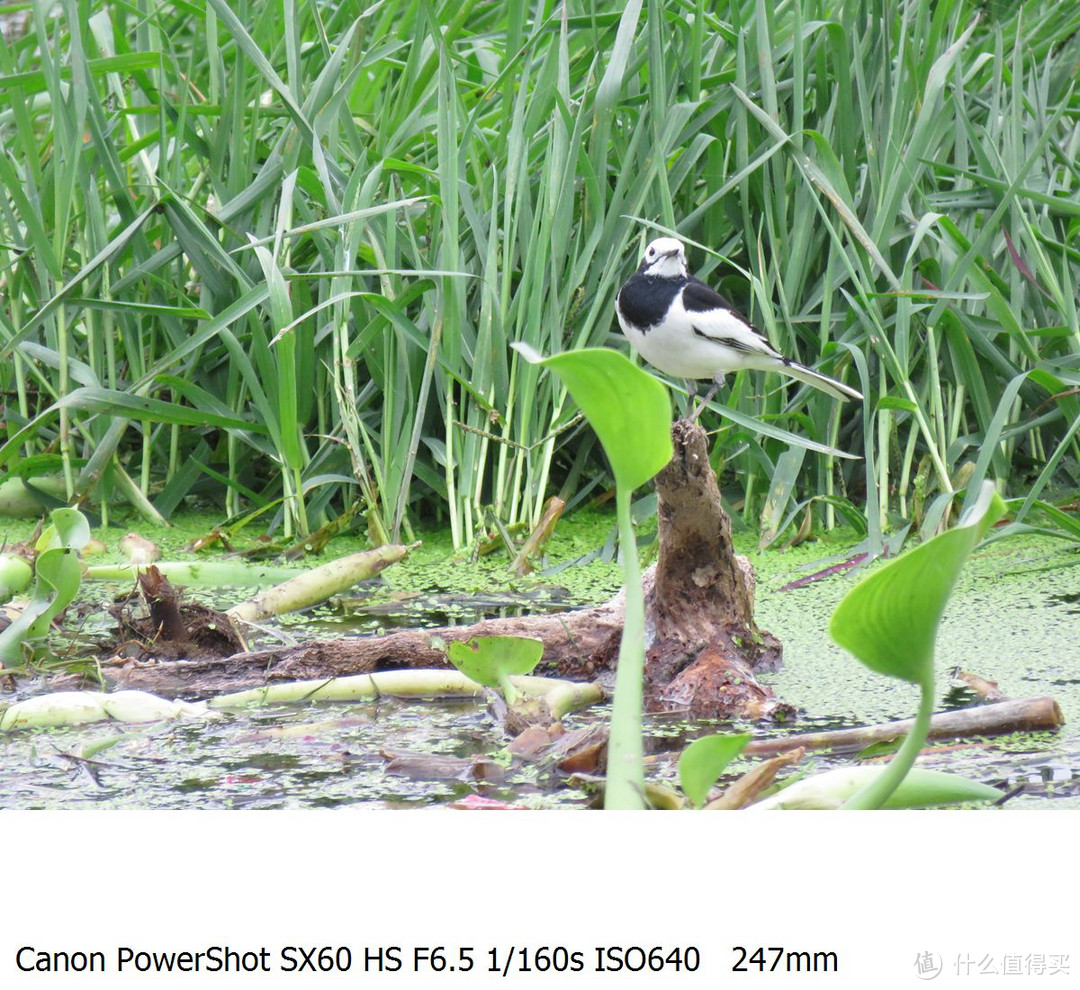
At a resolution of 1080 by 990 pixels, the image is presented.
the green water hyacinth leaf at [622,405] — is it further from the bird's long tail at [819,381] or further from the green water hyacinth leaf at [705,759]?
the bird's long tail at [819,381]

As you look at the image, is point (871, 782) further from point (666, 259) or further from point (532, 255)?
point (532, 255)

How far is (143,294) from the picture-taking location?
3.27 metres

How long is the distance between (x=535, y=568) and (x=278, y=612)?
574mm

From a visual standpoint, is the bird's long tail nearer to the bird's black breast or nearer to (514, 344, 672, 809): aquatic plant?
the bird's black breast

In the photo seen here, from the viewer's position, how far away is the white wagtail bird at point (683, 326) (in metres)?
2.73

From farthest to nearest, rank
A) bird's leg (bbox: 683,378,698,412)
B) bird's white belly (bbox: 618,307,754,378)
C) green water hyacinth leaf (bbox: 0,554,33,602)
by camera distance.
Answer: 1. bird's leg (bbox: 683,378,698,412)
2. bird's white belly (bbox: 618,307,754,378)
3. green water hyacinth leaf (bbox: 0,554,33,602)

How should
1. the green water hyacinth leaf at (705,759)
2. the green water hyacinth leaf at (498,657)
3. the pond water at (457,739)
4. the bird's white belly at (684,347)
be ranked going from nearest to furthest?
the green water hyacinth leaf at (705,759) < the pond water at (457,739) < the green water hyacinth leaf at (498,657) < the bird's white belly at (684,347)

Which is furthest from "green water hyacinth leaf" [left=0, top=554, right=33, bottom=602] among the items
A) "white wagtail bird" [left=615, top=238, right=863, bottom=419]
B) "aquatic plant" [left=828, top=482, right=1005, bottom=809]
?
"aquatic plant" [left=828, top=482, right=1005, bottom=809]

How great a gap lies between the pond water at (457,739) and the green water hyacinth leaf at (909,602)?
0.46 m

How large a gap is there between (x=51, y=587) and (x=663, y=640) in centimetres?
95

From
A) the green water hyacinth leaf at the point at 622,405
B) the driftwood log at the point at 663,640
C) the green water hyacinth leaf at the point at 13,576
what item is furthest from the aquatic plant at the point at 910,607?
the green water hyacinth leaf at the point at 13,576

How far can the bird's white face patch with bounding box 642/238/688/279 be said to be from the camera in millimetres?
2754

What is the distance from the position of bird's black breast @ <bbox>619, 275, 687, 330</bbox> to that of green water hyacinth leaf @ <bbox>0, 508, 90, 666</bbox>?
1.16 m
